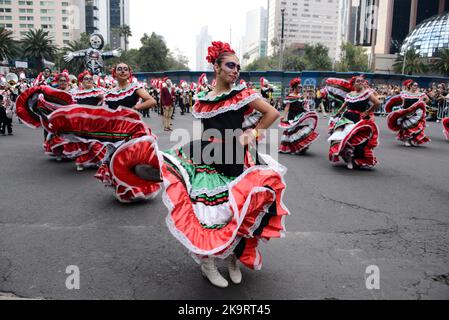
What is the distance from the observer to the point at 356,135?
8.26 metres

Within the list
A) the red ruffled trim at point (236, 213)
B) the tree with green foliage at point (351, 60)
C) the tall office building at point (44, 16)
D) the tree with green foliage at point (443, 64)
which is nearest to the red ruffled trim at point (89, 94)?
the red ruffled trim at point (236, 213)

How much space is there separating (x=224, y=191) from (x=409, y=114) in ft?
35.3

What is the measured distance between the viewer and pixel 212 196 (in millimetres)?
3162

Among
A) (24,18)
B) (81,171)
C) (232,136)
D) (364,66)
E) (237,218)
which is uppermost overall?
(24,18)

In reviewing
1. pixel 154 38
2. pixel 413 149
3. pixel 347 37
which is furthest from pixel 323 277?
pixel 347 37

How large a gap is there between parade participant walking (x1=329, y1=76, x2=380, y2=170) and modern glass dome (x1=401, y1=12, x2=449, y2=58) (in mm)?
84754

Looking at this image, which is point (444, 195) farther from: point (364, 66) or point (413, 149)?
point (364, 66)

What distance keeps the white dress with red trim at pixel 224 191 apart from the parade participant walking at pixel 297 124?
22.8ft

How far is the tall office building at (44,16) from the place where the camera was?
11881 cm

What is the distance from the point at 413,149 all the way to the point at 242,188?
1045 centimetres

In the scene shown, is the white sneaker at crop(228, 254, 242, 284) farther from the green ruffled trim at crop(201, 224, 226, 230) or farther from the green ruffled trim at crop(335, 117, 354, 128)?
the green ruffled trim at crop(335, 117, 354, 128)

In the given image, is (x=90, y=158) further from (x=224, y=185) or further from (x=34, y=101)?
(x=224, y=185)

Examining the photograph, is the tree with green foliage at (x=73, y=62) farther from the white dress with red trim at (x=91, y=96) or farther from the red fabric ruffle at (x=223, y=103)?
the red fabric ruffle at (x=223, y=103)

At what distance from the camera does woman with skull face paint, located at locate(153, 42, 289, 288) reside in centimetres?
297
